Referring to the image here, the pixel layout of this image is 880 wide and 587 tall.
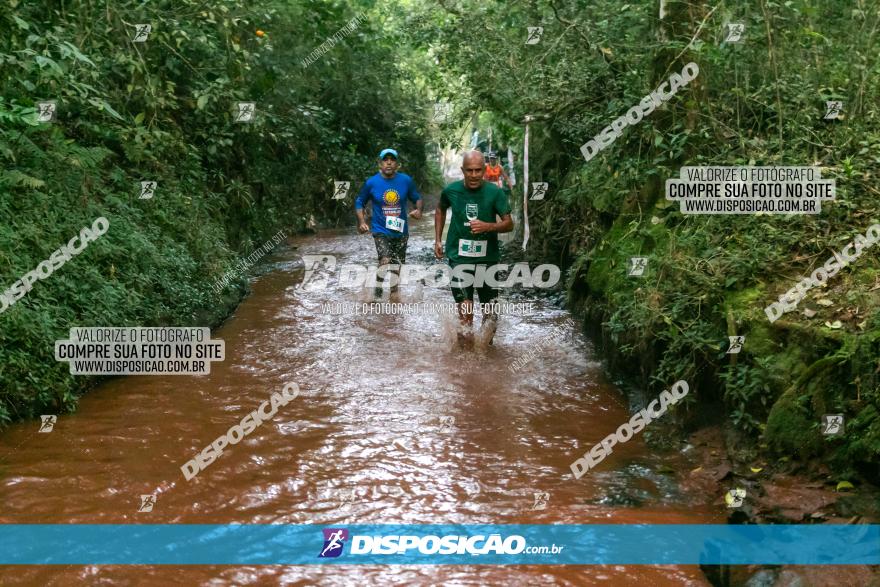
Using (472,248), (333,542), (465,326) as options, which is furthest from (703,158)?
(333,542)

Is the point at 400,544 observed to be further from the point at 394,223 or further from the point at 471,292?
the point at 394,223

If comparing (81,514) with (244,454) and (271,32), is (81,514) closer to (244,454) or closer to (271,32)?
(244,454)

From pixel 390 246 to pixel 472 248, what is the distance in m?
2.30

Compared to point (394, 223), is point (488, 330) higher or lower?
lower

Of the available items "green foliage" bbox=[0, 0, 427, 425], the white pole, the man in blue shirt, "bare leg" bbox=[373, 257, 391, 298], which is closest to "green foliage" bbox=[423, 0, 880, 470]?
the white pole

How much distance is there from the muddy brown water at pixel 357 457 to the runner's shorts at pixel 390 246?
6.25 feet

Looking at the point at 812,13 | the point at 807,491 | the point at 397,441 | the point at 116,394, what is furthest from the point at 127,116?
the point at 807,491

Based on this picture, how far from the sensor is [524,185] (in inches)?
510

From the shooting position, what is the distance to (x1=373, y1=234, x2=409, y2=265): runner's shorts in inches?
400

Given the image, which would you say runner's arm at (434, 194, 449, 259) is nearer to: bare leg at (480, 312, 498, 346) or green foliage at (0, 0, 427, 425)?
bare leg at (480, 312, 498, 346)

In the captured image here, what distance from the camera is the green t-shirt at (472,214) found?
799 cm

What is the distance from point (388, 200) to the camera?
32.9 ft

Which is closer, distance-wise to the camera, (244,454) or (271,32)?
(244,454)

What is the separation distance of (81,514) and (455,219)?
468cm
